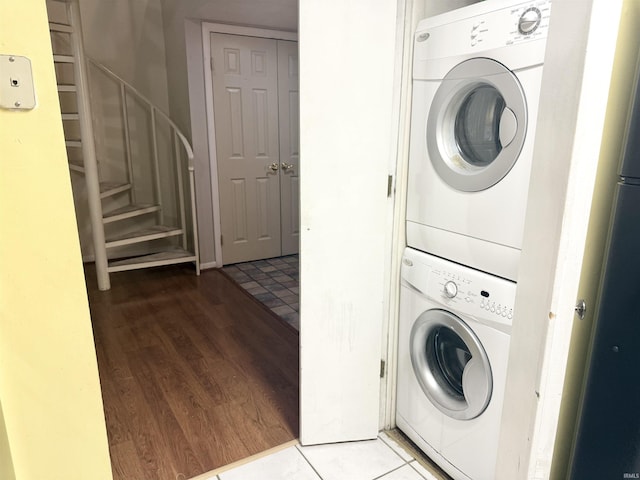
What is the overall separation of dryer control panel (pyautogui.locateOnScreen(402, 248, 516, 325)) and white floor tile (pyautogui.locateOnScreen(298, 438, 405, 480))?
2.28 ft

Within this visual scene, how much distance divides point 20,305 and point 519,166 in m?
1.33

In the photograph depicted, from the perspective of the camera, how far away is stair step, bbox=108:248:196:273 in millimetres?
3559

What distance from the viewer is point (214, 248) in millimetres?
4016

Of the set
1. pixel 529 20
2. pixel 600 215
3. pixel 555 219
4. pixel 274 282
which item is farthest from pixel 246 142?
pixel 555 219

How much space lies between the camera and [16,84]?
90 cm

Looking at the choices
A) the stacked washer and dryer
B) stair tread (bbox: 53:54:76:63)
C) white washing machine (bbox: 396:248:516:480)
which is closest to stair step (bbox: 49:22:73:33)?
stair tread (bbox: 53:54:76:63)

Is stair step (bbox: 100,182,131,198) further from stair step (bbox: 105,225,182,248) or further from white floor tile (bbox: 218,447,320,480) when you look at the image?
white floor tile (bbox: 218,447,320,480)

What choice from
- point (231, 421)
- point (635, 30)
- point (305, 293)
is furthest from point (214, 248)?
point (635, 30)

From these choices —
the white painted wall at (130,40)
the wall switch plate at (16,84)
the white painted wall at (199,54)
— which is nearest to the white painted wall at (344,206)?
the wall switch plate at (16,84)

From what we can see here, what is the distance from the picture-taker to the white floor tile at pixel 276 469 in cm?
161

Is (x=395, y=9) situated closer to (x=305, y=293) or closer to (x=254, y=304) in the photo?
(x=305, y=293)

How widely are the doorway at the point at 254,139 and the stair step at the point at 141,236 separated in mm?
482

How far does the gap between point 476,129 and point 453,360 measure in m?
0.85

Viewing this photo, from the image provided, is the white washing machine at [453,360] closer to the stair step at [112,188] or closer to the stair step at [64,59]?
the stair step at [64,59]
